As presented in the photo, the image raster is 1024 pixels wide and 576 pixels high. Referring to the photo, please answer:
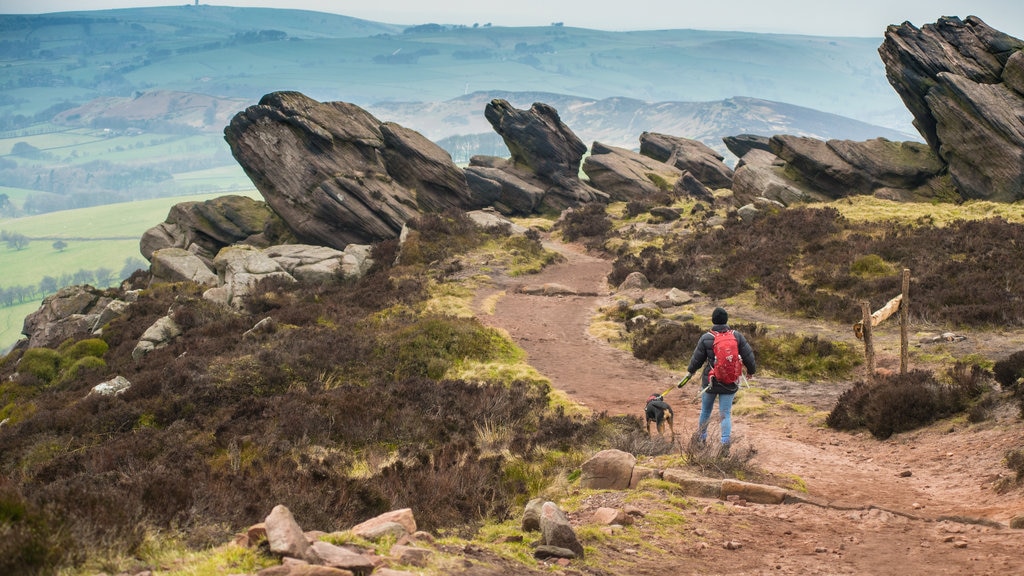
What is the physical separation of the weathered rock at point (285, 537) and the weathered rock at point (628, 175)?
170 feet

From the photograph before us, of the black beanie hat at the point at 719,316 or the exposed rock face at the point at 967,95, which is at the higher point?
the exposed rock face at the point at 967,95

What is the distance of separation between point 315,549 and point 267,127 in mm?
39826

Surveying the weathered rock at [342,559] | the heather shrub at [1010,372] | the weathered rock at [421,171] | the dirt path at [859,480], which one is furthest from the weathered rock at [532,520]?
the weathered rock at [421,171]

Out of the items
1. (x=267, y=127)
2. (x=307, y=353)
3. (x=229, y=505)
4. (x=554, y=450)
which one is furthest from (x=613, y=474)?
(x=267, y=127)

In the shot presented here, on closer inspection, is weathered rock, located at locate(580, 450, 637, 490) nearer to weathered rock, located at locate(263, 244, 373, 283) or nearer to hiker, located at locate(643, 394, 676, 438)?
hiker, located at locate(643, 394, 676, 438)

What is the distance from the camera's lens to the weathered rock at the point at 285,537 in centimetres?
525

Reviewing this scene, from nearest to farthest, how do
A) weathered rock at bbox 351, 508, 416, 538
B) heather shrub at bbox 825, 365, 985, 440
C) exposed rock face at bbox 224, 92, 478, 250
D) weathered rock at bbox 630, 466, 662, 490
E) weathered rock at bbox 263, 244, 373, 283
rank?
weathered rock at bbox 351, 508, 416, 538 → weathered rock at bbox 630, 466, 662, 490 → heather shrub at bbox 825, 365, 985, 440 → weathered rock at bbox 263, 244, 373, 283 → exposed rock face at bbox 224, 92, 478, 250

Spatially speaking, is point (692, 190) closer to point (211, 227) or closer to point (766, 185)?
point (766, 185)

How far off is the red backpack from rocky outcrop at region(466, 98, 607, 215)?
41.4 meters

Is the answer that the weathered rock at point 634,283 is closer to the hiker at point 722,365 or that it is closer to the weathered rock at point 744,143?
the hiker at point 722,365

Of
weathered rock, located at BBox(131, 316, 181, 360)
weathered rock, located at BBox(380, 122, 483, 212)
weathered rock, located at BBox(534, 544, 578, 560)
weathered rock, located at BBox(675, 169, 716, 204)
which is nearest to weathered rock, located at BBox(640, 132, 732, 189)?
weathered rock, located at BBox(675, 169, 716, 204)

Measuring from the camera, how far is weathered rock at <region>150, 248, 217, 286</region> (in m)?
36.6

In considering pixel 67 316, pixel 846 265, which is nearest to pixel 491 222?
pixel 846 265

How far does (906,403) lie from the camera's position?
12680 millimetres
